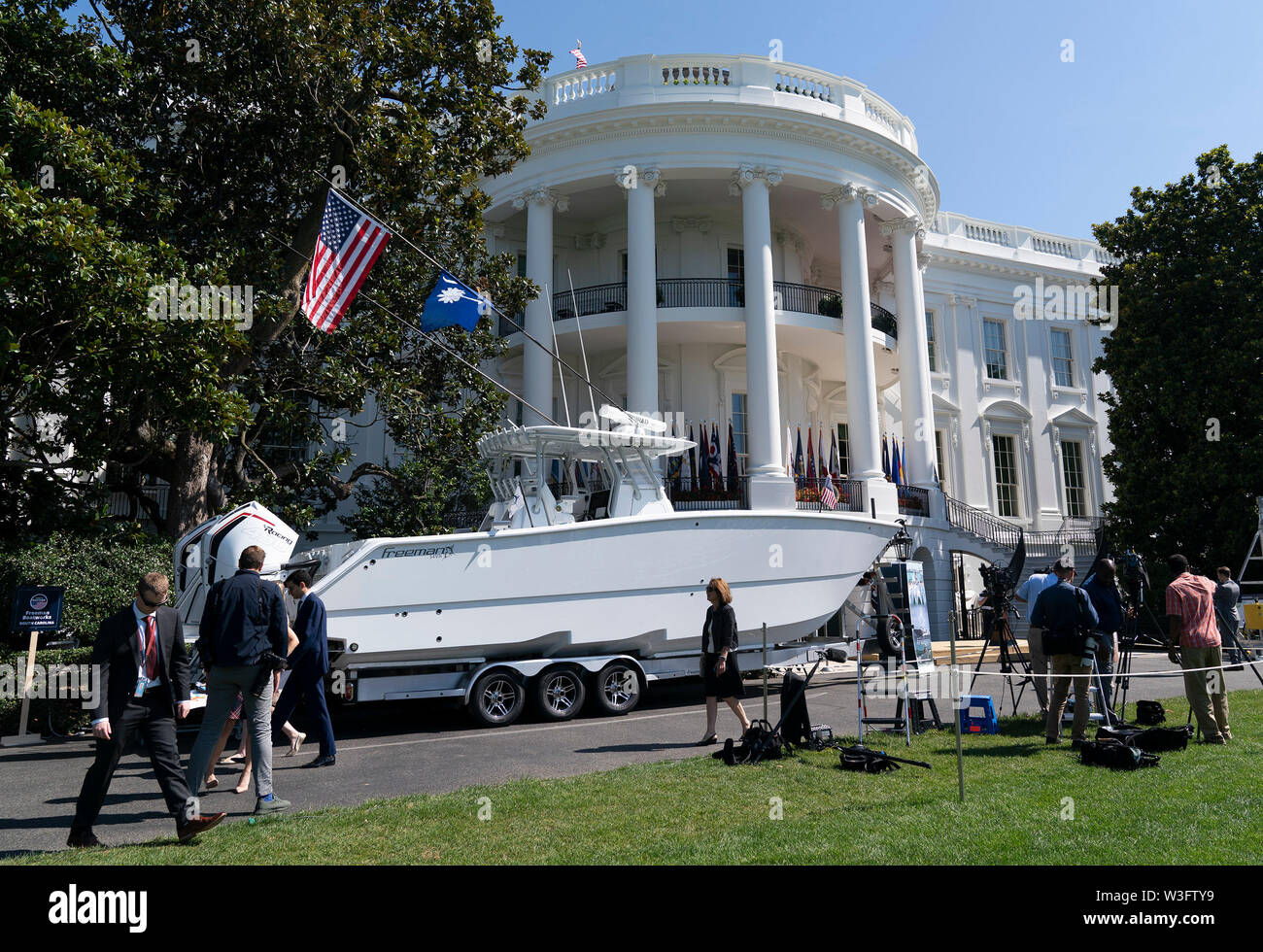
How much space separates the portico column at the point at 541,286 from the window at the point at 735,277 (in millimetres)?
4855

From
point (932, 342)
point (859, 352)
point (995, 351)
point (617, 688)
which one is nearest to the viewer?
point (617, 688)

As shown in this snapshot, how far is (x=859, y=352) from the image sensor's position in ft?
73.4

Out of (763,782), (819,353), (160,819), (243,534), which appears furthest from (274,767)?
(819,353)

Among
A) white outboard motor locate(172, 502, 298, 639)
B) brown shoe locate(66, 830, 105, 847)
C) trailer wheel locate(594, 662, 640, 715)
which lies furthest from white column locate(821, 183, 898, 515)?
brown shoe locate(66, 830, 105, 847)

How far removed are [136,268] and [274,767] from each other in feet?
20.5

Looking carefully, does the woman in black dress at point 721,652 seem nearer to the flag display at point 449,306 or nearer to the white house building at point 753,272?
the flag display at point 449,306

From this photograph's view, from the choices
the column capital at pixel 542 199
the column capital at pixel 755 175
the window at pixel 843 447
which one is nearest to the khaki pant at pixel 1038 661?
the column capital at pixel 755 175

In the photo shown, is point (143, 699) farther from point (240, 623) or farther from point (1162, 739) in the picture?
point (1162, 739)

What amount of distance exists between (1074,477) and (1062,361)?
14.1ft

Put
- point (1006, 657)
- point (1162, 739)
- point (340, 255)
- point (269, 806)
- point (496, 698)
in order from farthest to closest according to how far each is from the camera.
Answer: point (340, 255), point (496, 698), point (1006, 657), point (1162, 739), point (269, 806)

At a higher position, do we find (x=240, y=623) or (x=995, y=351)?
(x=995, y=351)

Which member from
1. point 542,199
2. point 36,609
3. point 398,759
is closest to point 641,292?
point 542,199

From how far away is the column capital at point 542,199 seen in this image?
891 inches

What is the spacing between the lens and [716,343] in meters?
24.4
